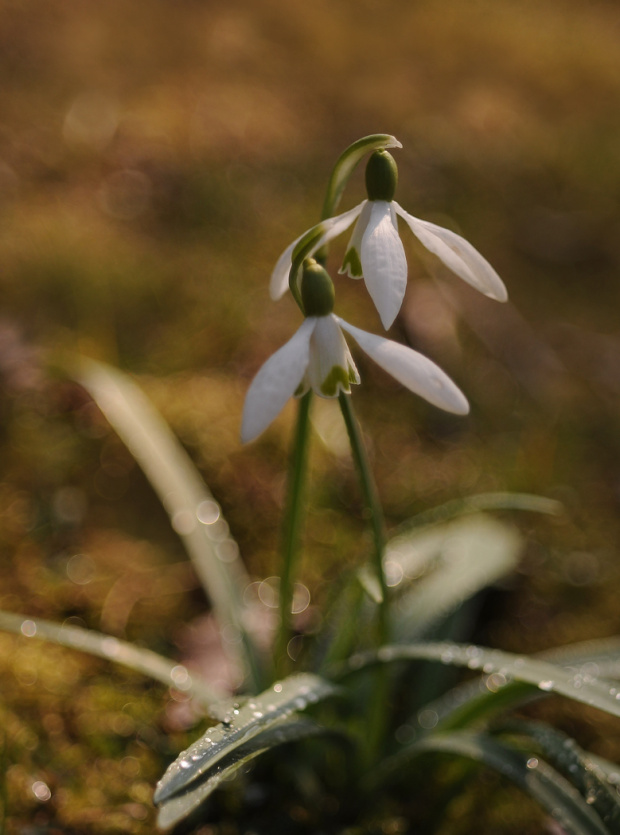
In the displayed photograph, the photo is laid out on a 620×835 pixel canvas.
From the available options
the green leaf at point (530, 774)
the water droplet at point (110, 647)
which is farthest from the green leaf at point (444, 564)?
the water droplet at point (110, 647)

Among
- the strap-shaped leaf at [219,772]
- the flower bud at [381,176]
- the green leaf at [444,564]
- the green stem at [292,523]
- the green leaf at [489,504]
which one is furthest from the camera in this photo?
the green leaf at [444,564]

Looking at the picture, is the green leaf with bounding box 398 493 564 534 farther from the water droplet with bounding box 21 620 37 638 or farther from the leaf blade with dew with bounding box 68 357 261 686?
the water droplet with bounding box 21 620 37 638

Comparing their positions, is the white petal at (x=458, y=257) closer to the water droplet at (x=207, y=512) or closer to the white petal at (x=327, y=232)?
the white petal at (x=327, y=232)

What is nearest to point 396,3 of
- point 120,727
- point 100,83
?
point 100,83

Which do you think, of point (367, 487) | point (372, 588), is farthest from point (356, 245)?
point (372, 588)

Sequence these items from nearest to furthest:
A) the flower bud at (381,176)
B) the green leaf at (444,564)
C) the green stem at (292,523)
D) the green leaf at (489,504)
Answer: the flower bud at (381,176) → the green stem at (292,523) → the green leaf at (489,504) → the green leaf at (444,564)

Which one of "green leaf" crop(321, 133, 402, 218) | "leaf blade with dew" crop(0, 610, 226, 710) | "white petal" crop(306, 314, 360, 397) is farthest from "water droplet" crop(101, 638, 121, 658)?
"green leaf" crop(321, 133, 402, 218)
